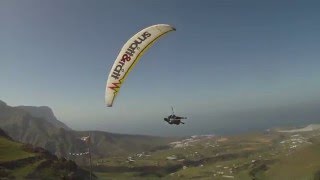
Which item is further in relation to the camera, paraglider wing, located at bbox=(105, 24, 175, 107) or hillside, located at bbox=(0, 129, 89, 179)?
hillside, located at bbox=(0, 129, 89, 179)

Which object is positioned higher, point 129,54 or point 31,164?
point 129,54

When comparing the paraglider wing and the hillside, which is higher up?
the paraglider wing

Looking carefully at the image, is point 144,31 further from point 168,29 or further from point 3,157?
point 3,157

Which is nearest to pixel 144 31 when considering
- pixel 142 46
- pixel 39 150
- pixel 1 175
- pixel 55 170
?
pixel 142 46

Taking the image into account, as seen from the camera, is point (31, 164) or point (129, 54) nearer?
point (129, 54)
